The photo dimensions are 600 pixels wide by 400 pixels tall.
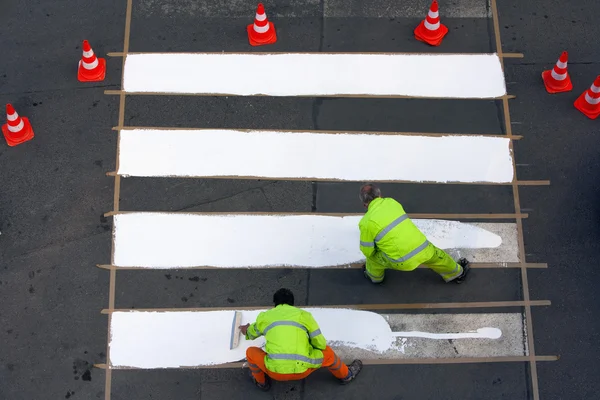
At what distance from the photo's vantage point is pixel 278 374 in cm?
747

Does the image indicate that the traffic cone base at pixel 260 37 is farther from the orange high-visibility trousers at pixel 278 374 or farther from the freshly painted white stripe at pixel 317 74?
the orange high-visibility trousers at pixel 278 374

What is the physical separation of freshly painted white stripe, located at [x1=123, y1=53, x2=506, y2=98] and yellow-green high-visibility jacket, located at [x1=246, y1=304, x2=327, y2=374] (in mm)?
4067

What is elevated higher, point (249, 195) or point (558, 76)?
point (558, 76)

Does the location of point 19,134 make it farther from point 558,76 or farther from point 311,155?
point 558,76

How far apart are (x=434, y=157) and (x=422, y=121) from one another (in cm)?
62

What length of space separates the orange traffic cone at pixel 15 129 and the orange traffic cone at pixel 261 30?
3633 millimetres

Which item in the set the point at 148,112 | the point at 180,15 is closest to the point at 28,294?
the point at 148,112

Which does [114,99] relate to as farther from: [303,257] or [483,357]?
[483,357]

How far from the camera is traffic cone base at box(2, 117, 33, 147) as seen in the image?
989cm

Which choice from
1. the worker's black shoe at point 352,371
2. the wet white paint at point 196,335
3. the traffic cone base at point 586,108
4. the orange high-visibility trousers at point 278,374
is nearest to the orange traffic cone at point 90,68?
the wet white paint at point 196,335

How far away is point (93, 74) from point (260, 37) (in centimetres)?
264

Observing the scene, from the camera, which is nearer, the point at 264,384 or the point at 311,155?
the point at 264,384

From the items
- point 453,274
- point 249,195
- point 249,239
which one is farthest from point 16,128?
point 453,274

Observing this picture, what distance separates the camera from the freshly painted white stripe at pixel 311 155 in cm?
973
